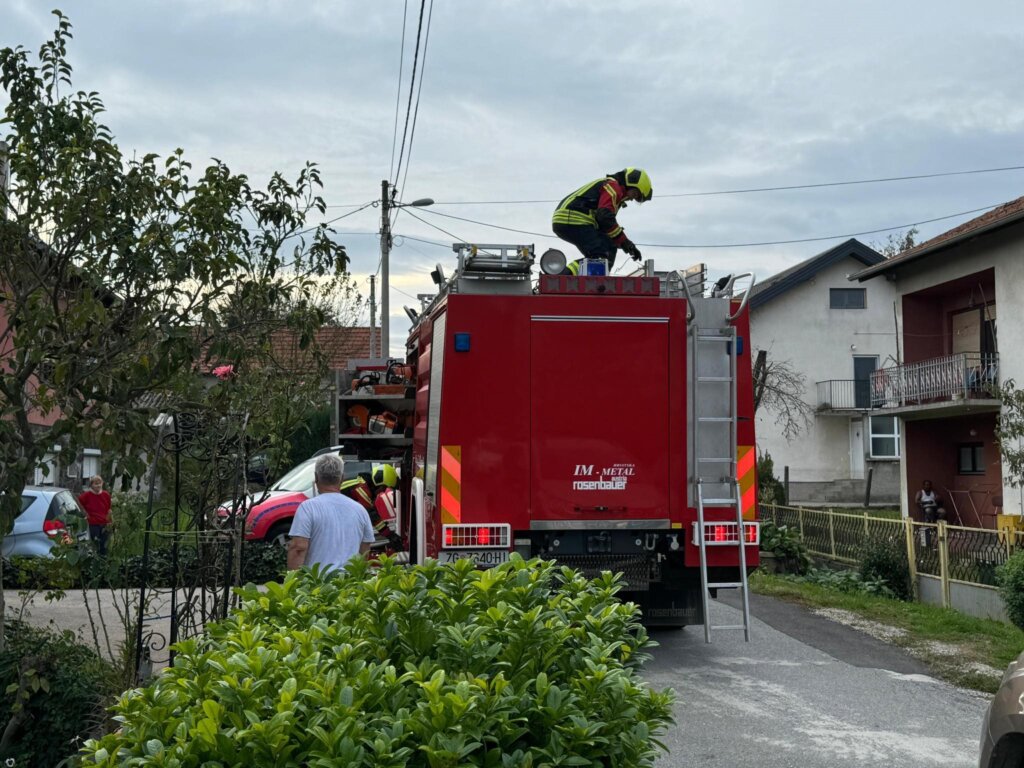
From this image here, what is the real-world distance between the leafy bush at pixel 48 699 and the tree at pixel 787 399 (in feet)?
114

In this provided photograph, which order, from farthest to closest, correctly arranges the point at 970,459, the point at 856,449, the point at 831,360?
the point at 856,449, the point at 831,360, the point at 970,459

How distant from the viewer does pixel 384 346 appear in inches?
1208

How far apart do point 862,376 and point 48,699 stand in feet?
129

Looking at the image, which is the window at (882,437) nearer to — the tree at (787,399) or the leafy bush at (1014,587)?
the tree at (787,399)

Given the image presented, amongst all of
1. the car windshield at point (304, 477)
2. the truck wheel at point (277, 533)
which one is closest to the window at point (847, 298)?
the car windshield at point (304, 477)

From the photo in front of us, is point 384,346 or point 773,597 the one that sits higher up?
point 384,346

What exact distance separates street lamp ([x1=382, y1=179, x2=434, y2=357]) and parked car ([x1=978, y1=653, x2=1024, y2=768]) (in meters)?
25.6

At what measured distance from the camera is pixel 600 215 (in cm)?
1098

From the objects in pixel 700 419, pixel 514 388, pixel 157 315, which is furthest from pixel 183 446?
pixel 700 419

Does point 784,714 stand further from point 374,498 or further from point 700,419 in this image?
point 374,498

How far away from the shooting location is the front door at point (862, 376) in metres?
42.7

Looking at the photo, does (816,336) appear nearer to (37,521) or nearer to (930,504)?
(930,504)

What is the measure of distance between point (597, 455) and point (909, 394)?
20.1 metres

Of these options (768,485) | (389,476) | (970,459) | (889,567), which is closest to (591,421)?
(389,476)
